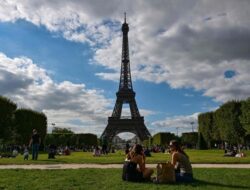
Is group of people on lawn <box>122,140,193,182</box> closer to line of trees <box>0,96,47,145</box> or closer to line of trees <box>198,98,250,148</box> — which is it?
line of trees <box>0,96,47,145</box>

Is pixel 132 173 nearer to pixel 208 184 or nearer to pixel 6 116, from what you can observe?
pixel 208 184

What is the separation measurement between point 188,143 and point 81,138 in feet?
89.8

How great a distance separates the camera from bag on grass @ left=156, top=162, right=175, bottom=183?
1288 centimetres

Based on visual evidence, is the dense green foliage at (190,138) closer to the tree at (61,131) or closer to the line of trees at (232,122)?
the line of trees at (232,122)

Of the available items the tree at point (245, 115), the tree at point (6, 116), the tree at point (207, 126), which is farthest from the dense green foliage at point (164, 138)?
the tree at point (6, 116)

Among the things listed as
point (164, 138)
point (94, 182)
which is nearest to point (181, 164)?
point (94, 182)

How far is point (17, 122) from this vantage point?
2584 inches

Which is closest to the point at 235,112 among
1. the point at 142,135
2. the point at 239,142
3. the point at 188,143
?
the point at 239,142

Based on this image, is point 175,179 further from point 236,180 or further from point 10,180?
point 10,180

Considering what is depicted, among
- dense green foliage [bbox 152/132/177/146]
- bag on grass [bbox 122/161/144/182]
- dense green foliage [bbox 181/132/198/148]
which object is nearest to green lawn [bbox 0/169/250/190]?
bag on grass [bbox 122/161/144/182]

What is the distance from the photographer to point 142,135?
105 m

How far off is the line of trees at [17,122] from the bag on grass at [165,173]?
46232 mm

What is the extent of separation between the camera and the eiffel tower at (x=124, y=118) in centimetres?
10462

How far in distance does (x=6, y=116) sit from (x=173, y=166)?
46948 millimetres
